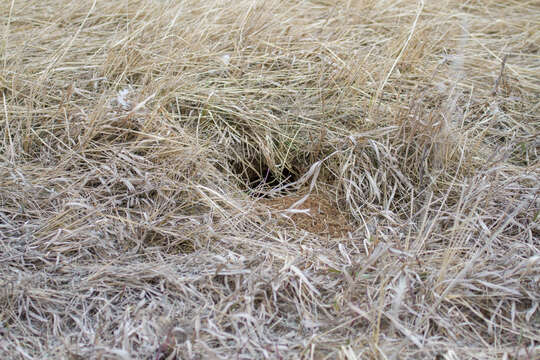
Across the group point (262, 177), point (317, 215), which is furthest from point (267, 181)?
point (317, 215)

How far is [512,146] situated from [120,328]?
1.52 meters

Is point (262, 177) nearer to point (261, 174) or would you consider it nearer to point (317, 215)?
point (261, 174)

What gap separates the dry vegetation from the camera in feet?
4.84

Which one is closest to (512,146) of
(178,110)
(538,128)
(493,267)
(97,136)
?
(538,128)

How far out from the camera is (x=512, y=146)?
84.4 inches

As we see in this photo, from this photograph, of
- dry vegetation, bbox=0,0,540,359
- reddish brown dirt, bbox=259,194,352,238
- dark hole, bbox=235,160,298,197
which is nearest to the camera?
dry vegetation, bbox=0,0,540,359

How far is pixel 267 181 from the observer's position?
222 cm

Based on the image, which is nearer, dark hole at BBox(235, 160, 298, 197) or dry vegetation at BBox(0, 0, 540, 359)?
dry vegetation at BBox(0, 0, 540, 359)

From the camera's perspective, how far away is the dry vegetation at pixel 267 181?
1.48 meters

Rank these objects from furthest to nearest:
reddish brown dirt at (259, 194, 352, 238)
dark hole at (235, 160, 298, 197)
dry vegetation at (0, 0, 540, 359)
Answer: dark hole at (235, 160, 298, 197), reddish brown dirt at (259, 194, 352, 238), dry vegetation at (0, 0, 540, 359)

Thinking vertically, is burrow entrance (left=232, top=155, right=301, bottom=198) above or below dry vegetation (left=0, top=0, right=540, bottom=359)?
below

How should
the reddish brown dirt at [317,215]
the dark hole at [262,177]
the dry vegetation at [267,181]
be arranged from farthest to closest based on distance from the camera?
the dark hole at [262,177], the reddish brown dirt at [317,215], the dry vegetation at [267,181]

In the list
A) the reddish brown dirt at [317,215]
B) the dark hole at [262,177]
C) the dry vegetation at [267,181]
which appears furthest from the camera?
the dark hole at [262,177]

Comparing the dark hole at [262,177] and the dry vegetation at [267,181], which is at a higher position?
the dry vegetation at [267,181]
